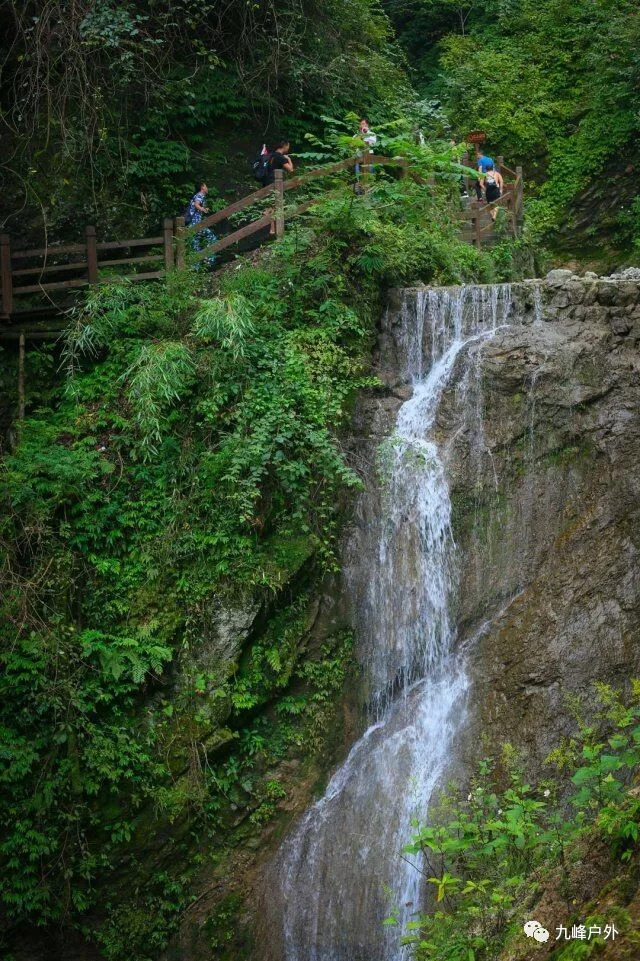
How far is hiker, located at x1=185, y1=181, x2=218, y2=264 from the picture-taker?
11.9 metres

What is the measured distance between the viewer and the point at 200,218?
1262cm

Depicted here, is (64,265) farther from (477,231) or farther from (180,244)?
(477,231)

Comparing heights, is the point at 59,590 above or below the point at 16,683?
above

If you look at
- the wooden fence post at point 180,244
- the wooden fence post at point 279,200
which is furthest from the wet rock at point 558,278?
the wooden fence post at point 180,244

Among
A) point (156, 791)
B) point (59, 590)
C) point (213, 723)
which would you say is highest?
point (59, 590)

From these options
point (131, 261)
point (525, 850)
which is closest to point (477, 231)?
point (131, 261)

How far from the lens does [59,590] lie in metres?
8.88

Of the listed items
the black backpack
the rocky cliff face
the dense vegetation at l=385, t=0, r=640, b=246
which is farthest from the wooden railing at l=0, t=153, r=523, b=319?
the dense vegetation at l=385, t=0, r=640, b=246

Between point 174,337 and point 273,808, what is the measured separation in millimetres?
5335

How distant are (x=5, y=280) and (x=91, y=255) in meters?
1.11

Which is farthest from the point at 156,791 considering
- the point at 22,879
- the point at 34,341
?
the point at 34,341

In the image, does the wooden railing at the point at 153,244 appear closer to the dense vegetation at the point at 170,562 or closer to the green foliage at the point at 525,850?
the dense vegetation at the point at 170,562

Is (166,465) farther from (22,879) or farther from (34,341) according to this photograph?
(22,879)
